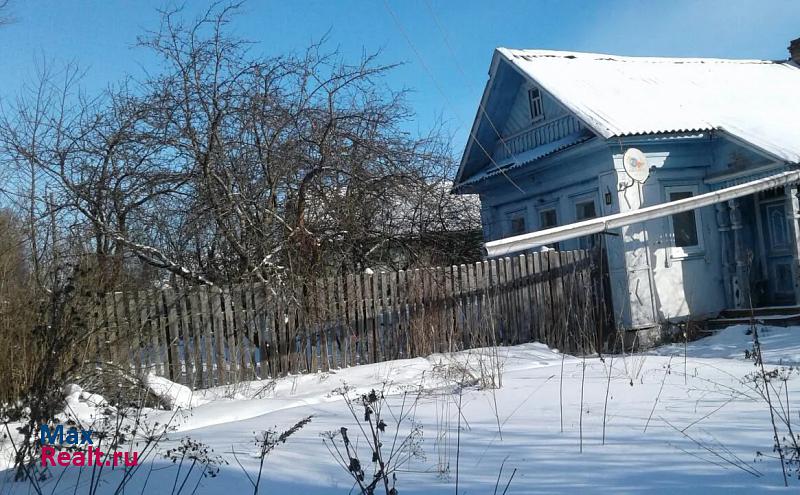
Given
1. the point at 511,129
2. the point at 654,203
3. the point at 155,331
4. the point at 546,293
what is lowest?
the point at 155,331

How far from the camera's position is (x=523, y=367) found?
7.46 metres

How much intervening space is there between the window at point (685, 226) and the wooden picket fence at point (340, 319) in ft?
5.53

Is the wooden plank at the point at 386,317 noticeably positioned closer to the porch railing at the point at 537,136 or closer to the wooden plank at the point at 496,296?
the wooden plank at the point at 496,296

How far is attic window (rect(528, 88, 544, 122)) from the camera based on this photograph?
504 inches

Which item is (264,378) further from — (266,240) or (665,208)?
(665,208)

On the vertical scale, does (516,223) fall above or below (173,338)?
above

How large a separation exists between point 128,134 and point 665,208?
25.2 feet

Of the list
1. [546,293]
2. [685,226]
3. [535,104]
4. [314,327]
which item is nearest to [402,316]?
[314,327]

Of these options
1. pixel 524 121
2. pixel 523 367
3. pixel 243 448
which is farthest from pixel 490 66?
pixel 243 448

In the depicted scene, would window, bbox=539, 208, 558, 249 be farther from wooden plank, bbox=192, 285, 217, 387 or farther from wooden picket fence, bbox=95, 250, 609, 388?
wooden plank, bbox=192, 285, 217, 387

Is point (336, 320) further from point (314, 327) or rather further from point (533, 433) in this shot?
point (533, 433)

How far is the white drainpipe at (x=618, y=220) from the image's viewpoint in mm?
8352

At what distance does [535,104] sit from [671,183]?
10.7 feet

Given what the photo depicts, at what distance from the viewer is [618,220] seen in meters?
9.22
